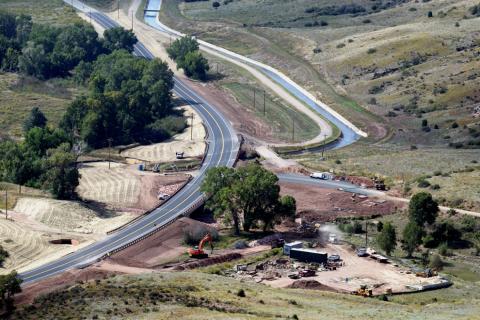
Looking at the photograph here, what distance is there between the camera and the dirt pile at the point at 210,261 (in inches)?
4892

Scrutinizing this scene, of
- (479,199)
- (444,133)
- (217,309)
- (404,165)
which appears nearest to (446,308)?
(217,309)

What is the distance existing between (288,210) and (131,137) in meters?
59.4

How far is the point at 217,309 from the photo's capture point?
96.9 m

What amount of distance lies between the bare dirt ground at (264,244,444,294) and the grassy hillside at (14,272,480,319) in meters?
4.43

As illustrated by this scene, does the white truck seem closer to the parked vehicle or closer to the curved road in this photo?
the curved road

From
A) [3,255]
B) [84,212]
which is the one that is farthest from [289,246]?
[3,255]

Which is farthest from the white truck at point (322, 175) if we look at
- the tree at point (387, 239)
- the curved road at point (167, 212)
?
→ the tree at point (387, 239)

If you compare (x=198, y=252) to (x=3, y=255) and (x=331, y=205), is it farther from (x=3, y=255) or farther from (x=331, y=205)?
(x=331, y=205)

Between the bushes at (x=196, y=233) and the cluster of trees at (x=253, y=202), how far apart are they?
2.78m

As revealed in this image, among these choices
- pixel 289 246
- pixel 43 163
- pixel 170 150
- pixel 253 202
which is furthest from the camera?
pixel 170 150

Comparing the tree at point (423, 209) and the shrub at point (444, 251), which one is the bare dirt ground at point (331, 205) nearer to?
the tree at point (423, 209)

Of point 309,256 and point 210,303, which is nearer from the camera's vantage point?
point 210,303

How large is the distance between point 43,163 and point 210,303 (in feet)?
211

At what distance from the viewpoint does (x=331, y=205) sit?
154 meters
